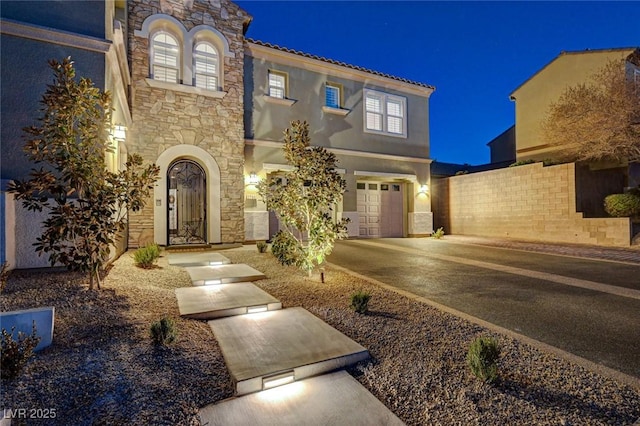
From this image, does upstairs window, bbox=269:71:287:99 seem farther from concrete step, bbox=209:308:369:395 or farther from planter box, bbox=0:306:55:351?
planter box, bbox=0:306:55:351

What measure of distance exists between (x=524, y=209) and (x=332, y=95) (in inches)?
359

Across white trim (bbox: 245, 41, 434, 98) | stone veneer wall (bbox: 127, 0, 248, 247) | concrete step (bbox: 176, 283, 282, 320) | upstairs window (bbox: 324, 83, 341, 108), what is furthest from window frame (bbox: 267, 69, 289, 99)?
concrete step (bbox: 176, 283, 282, 320)

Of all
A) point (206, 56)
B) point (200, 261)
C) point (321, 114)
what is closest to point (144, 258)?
point (200, 261)

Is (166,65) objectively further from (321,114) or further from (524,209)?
(524,209)

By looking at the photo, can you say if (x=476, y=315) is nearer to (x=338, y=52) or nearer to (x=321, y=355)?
(x=321, y=355)

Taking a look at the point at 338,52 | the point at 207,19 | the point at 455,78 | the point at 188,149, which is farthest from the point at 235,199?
the point at 455,78

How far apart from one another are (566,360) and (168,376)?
125 inches

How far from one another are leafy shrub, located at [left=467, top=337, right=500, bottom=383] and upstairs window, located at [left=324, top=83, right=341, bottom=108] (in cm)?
1168

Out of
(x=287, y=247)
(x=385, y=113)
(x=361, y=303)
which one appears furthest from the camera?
(x=385, y=113)

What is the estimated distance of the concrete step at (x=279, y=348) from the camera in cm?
228

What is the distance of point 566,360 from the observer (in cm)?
258

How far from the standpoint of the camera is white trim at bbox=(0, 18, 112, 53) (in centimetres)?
493

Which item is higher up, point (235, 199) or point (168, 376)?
point (235, 199)

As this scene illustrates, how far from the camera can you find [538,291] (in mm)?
4883
